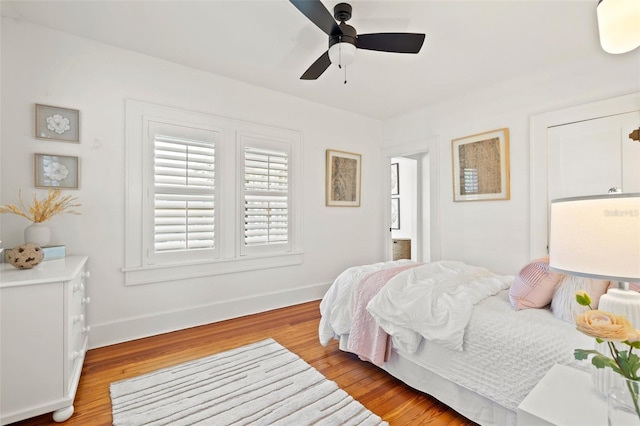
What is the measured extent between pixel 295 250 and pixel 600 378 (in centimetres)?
313

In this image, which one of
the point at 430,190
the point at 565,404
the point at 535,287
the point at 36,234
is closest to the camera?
the point at 565,404

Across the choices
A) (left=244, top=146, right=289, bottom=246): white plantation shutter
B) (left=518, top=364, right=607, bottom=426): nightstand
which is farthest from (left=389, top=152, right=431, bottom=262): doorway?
(left=518, top=364, right=607, bottom=426): nightstand

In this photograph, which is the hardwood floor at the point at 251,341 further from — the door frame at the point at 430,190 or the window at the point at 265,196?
the door frame at the point at 430,190

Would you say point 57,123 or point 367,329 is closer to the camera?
point 367,329

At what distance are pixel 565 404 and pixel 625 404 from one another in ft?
0.83

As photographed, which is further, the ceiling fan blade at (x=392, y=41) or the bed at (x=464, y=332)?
the ceiling fan blade at (x=392, y=41)

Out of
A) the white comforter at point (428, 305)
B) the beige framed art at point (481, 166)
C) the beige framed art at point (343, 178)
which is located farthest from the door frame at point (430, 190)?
the white comforter at point (428, 305)

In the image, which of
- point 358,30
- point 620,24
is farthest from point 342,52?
point 620,24

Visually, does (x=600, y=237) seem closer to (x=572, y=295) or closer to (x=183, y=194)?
(x=572, y=295)

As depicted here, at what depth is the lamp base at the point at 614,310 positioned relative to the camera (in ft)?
3.22

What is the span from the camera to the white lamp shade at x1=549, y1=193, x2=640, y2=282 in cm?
85

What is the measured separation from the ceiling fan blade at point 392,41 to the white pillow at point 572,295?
1718mm

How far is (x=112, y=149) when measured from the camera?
2717 millimetres

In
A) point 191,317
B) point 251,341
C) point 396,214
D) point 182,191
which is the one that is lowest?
point 251,341
